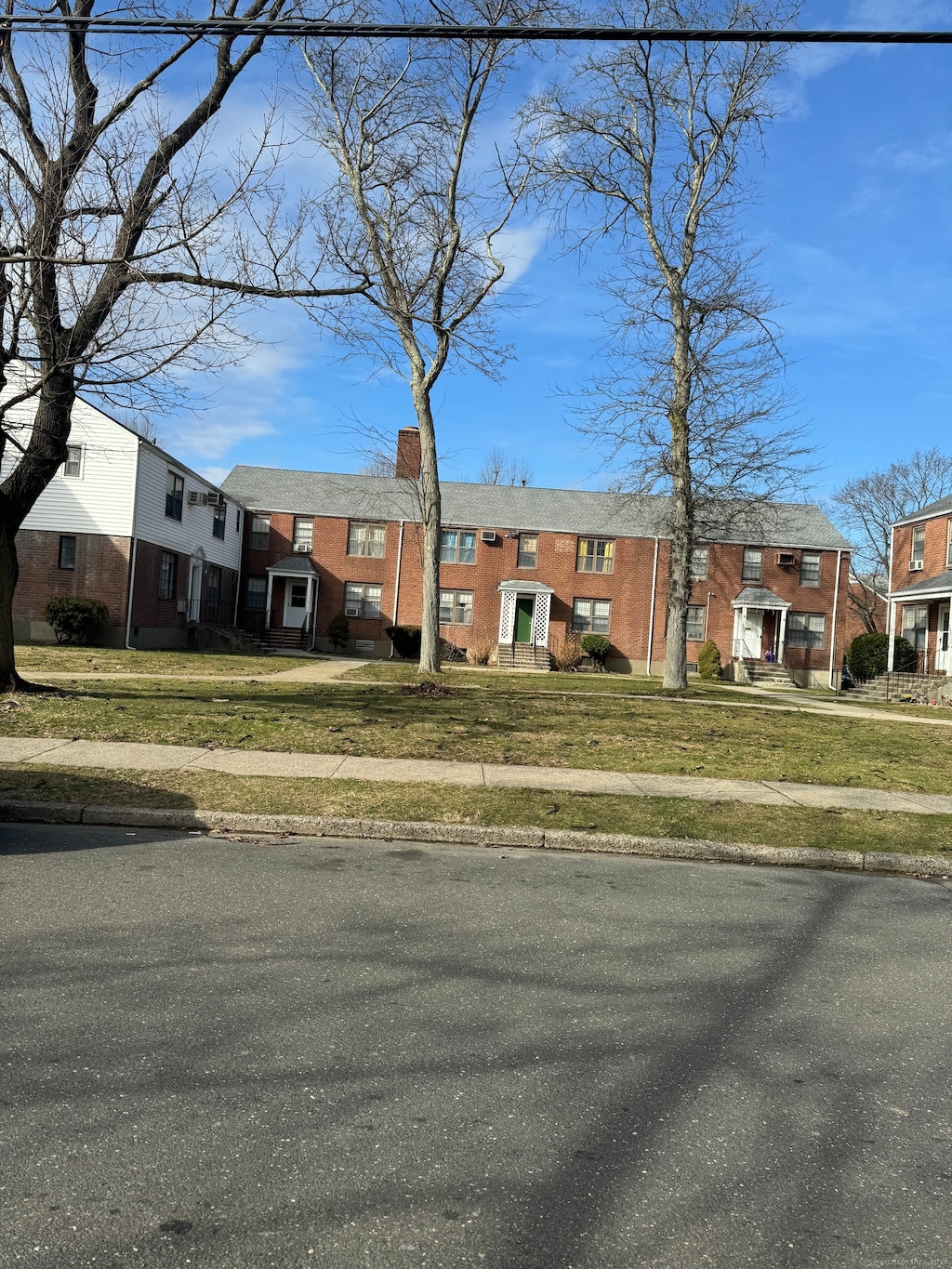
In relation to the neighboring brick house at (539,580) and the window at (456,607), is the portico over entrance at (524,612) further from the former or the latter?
the window at (456,607)

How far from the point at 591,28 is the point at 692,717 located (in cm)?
1213

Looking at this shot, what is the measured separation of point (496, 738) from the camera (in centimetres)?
1261

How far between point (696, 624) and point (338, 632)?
51.2 ft

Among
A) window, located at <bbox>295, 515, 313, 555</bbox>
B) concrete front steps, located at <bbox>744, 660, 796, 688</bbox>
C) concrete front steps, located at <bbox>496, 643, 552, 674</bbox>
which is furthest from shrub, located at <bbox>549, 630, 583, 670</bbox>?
window, located at <bbox>295, 515, 313, 555</bbox>

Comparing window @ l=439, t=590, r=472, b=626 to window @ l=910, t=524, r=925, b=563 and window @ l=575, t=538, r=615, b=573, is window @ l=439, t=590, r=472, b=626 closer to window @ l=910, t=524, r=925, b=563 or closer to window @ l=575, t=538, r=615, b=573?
window @ l=575, t=538, r=615, b=573

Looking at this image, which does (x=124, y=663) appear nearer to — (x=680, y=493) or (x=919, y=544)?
(x=680, y=493)

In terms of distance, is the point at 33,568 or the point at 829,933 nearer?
the point at 829,933

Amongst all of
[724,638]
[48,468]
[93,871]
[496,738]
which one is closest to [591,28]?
[93,871]

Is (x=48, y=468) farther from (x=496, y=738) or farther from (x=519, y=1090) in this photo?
(x=519, y=1090)

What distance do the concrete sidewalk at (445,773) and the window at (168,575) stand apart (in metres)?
23.3

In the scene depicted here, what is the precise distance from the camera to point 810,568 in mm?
43188

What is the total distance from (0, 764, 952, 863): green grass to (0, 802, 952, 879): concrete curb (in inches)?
5.0

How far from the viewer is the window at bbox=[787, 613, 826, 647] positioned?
4284 centimetres

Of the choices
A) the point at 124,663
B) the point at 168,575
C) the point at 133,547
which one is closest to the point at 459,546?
the point at 168,575
